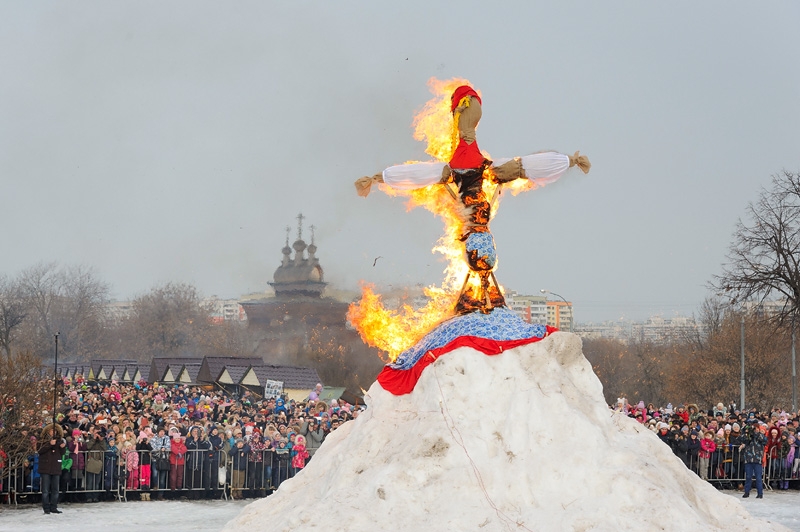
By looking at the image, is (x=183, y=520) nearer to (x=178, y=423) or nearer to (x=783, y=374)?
(x=178, y=423)

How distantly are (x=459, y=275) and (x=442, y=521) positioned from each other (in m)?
3.71

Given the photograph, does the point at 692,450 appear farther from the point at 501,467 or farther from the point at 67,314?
the point at 67,314

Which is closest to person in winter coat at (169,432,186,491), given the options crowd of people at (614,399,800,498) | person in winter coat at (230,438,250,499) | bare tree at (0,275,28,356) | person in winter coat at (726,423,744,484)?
person in winter coat at (230,438,250,499)

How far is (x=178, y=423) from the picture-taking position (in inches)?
902

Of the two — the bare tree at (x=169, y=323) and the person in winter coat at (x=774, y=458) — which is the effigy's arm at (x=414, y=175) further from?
the bare tree at (x=169, y=323)

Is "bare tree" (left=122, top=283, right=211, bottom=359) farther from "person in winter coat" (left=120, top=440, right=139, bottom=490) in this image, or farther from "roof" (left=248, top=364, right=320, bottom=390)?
"person in winter coat" (left=120, top=440, right=139, bottom=490)

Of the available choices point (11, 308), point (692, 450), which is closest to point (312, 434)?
point (692, 450)

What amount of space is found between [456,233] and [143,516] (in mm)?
8771

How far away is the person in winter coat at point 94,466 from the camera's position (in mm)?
19594

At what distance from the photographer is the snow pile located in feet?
32.1

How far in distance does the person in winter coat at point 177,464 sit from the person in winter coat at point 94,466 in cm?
137

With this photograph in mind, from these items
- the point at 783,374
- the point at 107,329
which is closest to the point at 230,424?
the point at 783,374

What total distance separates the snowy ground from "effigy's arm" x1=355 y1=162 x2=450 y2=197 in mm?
6757

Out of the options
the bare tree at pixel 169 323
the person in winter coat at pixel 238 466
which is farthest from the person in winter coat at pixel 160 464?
the bare tree at pixel 169 323
